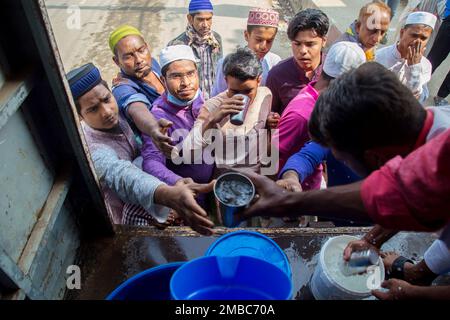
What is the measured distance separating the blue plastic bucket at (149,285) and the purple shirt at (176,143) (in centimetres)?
74

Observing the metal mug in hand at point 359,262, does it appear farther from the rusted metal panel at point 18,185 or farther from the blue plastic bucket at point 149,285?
the rusted metal panel at point 18,185

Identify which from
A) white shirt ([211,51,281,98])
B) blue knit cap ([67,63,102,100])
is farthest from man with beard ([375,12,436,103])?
blue knit cap ([67,63,102,100])

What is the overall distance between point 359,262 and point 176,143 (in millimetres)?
1332

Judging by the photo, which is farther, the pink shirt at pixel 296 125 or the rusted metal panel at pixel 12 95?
the pink shirt at pixel 296 125

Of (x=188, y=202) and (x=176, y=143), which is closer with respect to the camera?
(x=188, y=202)

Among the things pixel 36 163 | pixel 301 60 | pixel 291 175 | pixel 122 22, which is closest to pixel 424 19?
pixel 301 60

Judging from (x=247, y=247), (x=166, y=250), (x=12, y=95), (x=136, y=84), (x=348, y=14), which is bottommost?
(x=348, y=14)

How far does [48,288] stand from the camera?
1522mm

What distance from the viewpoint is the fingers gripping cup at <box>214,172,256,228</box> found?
138 cm

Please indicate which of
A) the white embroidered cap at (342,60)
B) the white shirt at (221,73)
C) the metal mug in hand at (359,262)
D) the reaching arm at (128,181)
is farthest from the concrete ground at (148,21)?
the metal mug in hand at (359,262)

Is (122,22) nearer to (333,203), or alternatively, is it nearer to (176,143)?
(176,143)

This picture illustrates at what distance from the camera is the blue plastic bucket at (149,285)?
140cm

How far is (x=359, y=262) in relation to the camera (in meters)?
1.48

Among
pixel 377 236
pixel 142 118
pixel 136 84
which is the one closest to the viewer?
pixel 377 236
